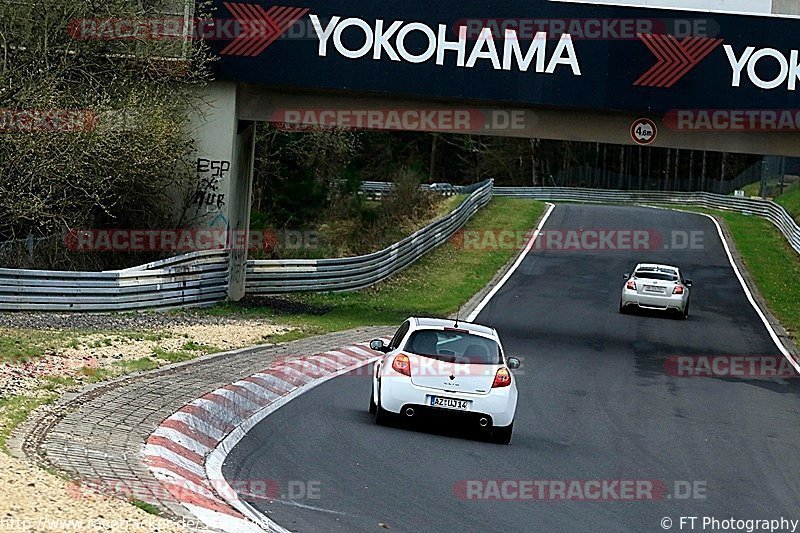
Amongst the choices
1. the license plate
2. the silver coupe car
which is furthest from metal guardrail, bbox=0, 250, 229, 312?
the silver coupe car

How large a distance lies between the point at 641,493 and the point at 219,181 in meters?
17.2

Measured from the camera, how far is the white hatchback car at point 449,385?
14.1 meters

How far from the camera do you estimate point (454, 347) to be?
14.6 m

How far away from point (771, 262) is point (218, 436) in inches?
1511

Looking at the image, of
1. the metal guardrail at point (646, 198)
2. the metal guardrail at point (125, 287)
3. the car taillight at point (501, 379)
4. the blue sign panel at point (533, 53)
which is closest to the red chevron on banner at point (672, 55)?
the blue sign panel at point (533, 53)

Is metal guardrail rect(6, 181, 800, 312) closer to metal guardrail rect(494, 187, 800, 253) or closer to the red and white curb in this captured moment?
the red and white curb

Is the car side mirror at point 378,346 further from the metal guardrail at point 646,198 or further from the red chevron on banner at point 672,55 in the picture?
the metal guardrail at point 646,198

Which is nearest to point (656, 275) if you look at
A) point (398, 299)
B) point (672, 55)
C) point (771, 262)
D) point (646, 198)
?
point (398, 299)

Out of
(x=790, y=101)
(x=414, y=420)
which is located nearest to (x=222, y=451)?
(x=414, y=420)

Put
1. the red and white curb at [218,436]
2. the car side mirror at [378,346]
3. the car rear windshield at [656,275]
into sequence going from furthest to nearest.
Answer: the car rear windshield at [656,275] < the car side mirror at [378,346] < the red and white curb at [218,436]

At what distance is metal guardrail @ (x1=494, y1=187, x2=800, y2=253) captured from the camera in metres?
66.0

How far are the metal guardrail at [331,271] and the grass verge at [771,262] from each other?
11150mm

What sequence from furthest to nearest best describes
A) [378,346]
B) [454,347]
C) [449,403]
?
[378,346] < [454,347] < [449,403]

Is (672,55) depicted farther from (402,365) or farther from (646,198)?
(646,198)
